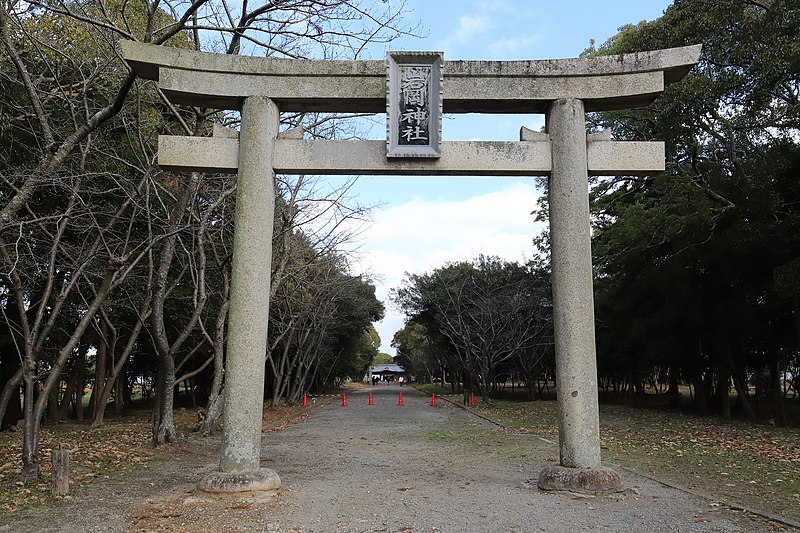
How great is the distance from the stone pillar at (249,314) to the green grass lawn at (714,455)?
5568 mm

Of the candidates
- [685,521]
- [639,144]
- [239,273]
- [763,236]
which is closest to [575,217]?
[639,144]

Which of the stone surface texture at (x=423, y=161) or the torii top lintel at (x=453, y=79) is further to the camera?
the stone surface texture at (x=423, y=161)

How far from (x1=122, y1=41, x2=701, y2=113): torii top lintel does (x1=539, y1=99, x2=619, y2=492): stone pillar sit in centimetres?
36

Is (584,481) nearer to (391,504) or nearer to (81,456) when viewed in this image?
(391,504)

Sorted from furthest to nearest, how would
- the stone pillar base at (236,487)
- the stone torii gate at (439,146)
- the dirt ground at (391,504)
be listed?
the stone torii gate at (439,146) → the stone pillar base at (236,487) → the dirt ground at (391,504)

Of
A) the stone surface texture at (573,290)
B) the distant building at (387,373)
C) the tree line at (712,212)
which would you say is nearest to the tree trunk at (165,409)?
the stone surface texture at (573,290)

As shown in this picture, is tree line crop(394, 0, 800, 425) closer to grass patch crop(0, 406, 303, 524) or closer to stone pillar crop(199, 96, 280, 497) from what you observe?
stone pillar crop(199, 96, 280, 497)

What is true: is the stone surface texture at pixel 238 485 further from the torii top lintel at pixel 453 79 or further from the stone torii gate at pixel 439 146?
the torii top lintel at pixel 453 79

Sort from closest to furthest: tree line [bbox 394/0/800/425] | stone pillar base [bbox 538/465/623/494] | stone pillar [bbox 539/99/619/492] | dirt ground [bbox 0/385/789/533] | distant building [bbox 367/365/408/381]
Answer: dirt ground [bbox 0/385/789/533]
stone pillar base [bbox 538/465/623/494]
stone pillar [bbox 539/99/619/492]
tree line [bbox 394/0/800/425]
distant building [bbox 367/365/408/381]

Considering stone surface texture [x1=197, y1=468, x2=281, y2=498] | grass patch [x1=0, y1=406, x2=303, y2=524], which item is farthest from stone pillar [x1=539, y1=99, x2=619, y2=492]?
grass patch [x1=0, y1=406, x2=303, y2=524]

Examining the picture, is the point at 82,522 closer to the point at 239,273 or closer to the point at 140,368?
the point at 239,273

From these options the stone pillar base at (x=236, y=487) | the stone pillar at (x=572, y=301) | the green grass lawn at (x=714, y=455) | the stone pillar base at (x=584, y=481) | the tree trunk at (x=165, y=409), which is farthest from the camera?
the tree trunk at (x=165, y=409)

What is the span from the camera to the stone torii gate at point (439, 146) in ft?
24.5

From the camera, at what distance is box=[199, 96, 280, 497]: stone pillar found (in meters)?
7.17
